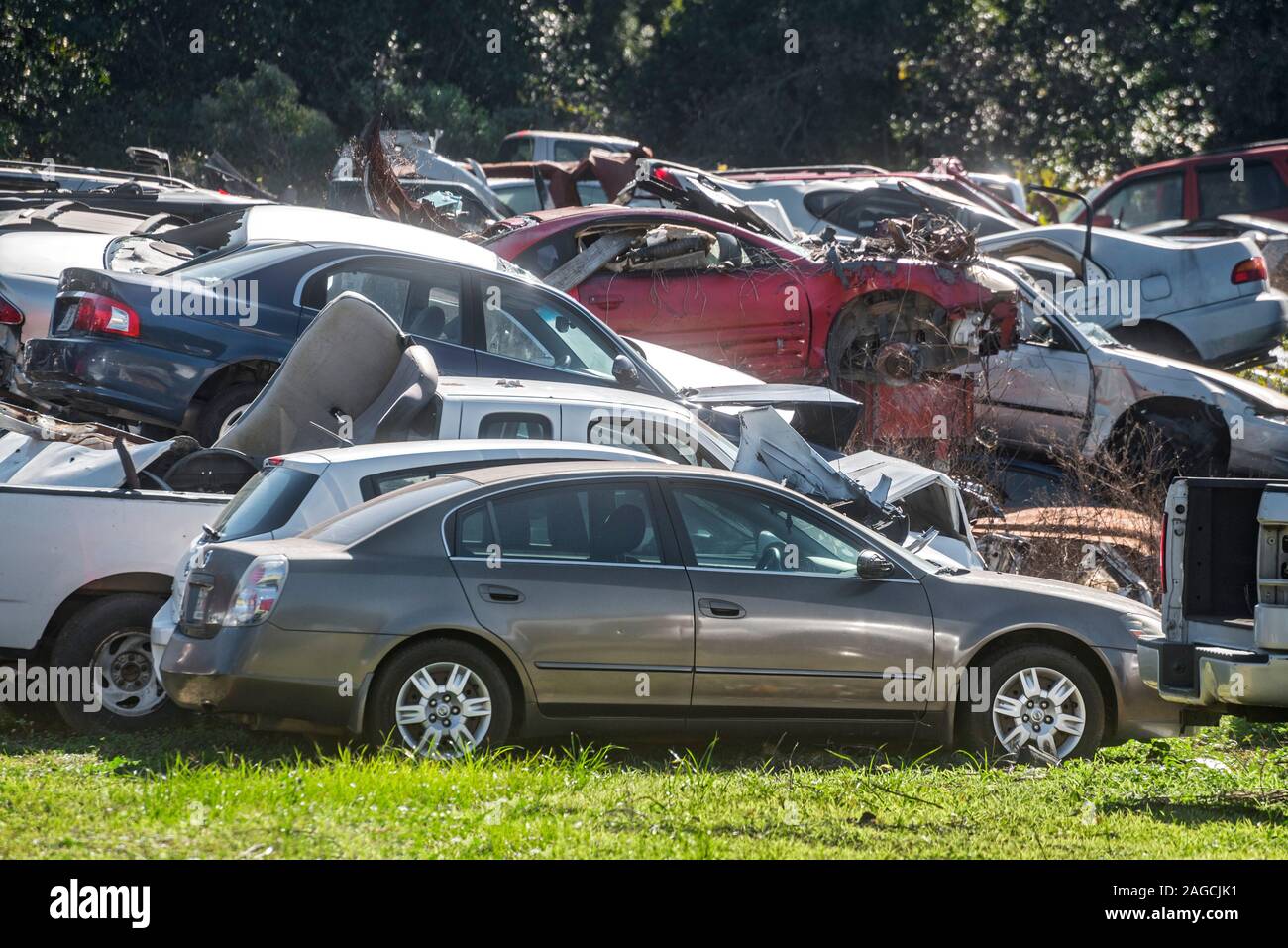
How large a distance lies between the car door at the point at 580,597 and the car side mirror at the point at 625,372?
112 inches

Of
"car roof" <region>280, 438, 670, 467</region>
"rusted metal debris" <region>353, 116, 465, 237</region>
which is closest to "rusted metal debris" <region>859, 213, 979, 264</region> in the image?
"rusted metal debris" <region>353, 116, 465, 237</region>

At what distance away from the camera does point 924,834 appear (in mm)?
5723

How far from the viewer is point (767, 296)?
40.7 feet

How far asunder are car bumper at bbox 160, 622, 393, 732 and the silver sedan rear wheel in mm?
202

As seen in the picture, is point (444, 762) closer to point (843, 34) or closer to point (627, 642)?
point (627, 642)

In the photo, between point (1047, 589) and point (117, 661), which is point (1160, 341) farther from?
point (117, 661)

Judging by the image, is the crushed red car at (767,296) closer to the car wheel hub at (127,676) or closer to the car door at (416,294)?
the car door at (416,294)

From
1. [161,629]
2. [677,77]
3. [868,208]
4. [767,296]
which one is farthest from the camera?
[677,77]

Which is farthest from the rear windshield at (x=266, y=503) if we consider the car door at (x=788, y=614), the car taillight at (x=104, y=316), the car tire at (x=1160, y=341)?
→ the car tire at (x=1160, y=341)

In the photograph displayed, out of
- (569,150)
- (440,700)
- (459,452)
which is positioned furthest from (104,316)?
(569,150)

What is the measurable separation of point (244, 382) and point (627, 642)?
4.26 m

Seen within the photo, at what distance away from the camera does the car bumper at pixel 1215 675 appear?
616cm

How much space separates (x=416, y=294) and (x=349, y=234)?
1034 millimetres
